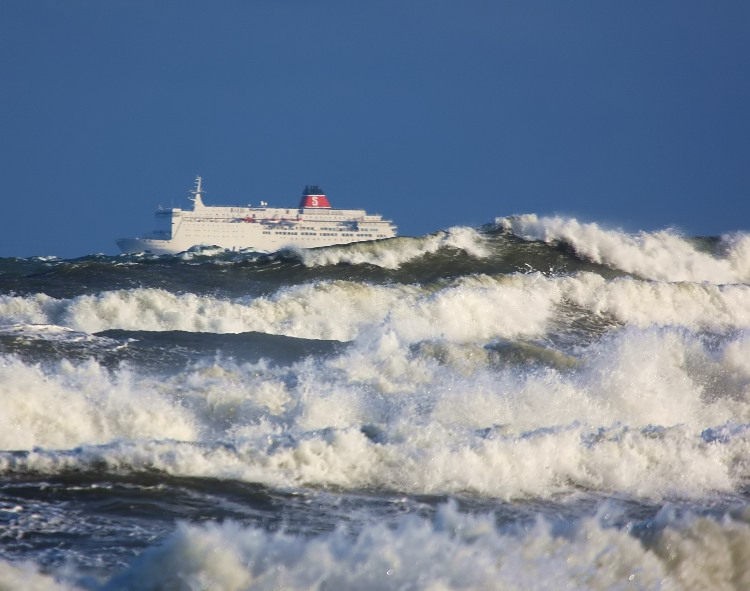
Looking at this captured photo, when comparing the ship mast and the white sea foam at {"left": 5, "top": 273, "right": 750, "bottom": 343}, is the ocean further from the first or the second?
the ship mast

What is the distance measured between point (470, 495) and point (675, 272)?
90.7 feet

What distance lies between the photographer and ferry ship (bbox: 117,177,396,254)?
279 ft

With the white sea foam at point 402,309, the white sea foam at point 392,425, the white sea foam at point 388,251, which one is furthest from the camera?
the white sea foam at point 388,251

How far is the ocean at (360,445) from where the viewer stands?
5934 millimetres

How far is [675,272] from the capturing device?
34.8 m

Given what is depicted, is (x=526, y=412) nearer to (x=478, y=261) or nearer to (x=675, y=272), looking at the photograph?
(x=478, y=261)

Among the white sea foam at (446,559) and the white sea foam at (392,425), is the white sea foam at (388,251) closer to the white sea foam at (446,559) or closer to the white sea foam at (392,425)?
the white sea foam at (392,425)

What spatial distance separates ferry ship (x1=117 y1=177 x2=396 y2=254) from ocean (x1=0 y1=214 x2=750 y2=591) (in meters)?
60.1

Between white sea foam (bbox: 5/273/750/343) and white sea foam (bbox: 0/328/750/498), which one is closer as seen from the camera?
white sea foam (bbox: 0/328/750/498)

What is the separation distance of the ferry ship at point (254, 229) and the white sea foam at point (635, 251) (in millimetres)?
50739

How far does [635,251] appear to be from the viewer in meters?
34.6

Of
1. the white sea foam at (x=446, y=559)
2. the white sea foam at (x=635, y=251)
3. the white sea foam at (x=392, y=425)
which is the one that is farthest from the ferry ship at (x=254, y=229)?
the white sea foam at (x=446, y=559)

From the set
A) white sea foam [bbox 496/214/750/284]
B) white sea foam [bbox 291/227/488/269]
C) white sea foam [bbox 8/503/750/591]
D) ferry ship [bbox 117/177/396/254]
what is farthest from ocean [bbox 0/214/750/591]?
ferry ship [bbox 117/177/396/254]

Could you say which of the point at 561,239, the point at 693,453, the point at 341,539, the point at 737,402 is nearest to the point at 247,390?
the point at 693,453
